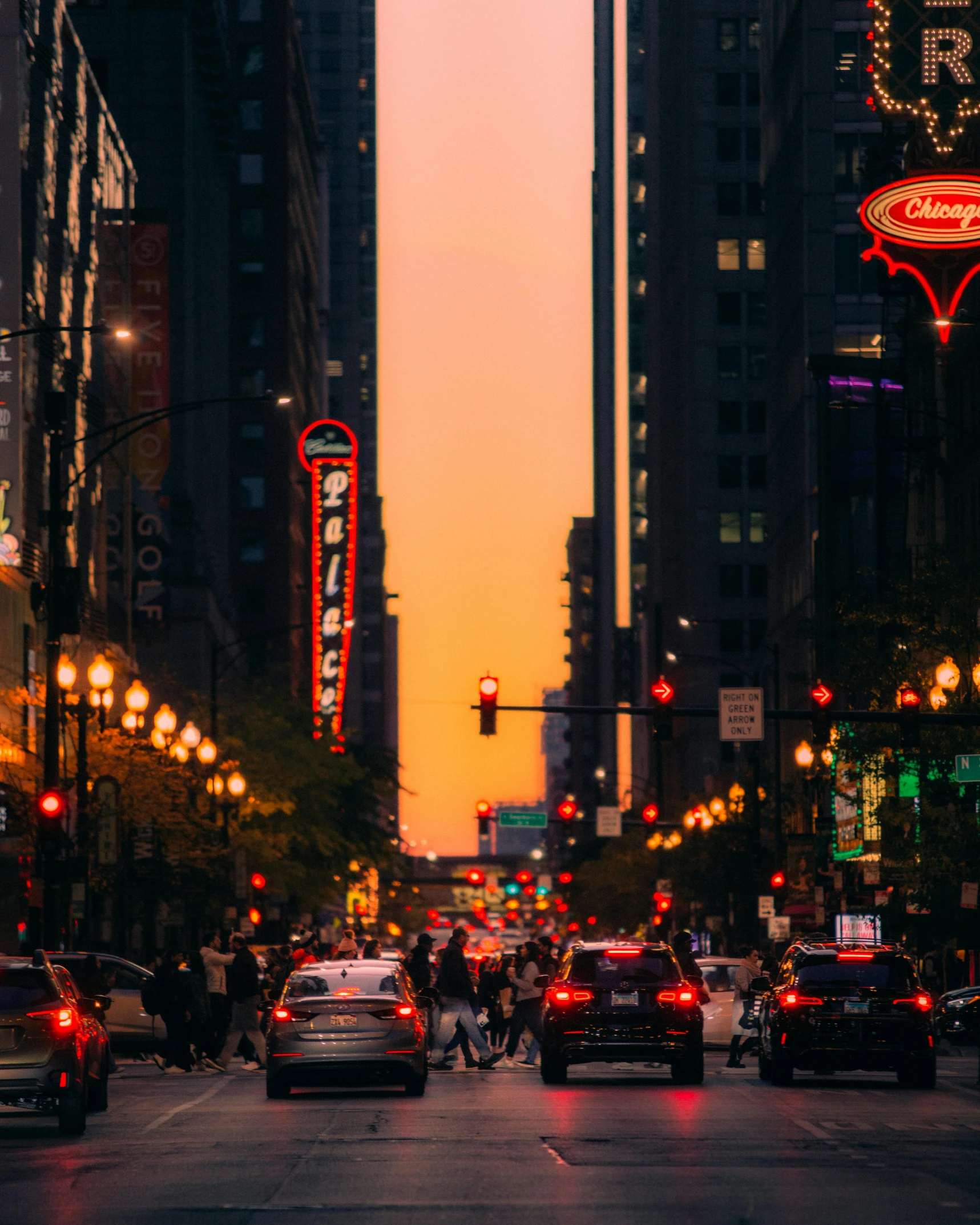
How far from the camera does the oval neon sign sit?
196 feet

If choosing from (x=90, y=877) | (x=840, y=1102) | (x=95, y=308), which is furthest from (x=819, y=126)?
(x=840, y=1102)

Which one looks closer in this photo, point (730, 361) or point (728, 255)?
point (730, 361)

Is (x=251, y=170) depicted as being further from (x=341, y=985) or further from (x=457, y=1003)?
(x=341, y=985)

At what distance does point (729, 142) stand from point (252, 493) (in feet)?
128

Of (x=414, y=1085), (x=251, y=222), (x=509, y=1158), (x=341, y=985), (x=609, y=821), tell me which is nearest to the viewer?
(x=509, y=1158)

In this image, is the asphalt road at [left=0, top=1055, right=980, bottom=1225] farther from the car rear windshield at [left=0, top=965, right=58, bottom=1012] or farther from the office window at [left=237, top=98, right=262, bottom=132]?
the office window at [left=237, top=98, right=262, bottom=132]

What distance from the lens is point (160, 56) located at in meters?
102

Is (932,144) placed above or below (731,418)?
below

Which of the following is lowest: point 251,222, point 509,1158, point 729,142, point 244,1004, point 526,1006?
point 509,1158

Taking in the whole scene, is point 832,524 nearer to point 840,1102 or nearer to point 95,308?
point 95,308

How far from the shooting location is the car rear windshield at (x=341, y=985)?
2555 cm

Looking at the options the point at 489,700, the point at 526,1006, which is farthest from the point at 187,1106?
the point at 489,700

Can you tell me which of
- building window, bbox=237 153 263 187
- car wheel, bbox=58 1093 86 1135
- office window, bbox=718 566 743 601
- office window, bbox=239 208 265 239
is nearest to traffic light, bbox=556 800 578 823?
car wheel, bbox=58 1093 86 1135

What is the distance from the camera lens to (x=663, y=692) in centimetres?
3806
